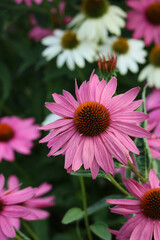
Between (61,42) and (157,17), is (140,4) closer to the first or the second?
(157,17)

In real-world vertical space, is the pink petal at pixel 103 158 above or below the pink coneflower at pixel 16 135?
below

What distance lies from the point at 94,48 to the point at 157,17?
32 centimetres

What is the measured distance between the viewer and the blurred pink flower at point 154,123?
717mm

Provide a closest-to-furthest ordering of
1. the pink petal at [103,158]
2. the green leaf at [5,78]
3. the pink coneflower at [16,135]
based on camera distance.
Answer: the pink petal at [103,158], the pink coneflower at [16,135], the green leaf at [5,78]

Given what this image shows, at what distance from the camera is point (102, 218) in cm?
110

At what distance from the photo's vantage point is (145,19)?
1.41 metres

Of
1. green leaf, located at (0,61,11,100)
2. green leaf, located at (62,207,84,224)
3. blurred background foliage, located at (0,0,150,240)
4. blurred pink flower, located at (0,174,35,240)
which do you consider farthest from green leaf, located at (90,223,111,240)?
green leaf, located at (0,61,11,100)

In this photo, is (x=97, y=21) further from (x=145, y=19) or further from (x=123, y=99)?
(x=123, y=99)

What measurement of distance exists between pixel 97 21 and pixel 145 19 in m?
0.22

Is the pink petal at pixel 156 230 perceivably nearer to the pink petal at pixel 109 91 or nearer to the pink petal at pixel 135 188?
the pink petal at pixel 135 188

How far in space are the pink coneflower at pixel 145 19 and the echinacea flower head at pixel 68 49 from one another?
0.20m

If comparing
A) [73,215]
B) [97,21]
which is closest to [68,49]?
Answer: [97,21]

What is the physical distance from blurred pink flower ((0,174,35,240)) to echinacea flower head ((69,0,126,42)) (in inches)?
29.0

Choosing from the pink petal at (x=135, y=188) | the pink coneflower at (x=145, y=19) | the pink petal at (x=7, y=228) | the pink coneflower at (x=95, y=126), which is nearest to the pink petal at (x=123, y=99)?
the pink coneflower at (x=95, y=126)
